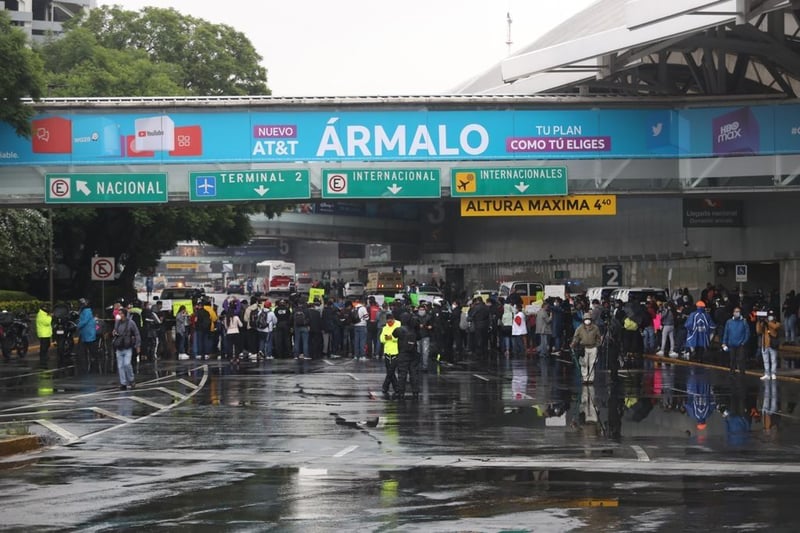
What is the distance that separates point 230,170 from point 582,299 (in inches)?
438

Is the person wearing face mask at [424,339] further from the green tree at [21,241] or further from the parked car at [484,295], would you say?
the green tree at [21,241]

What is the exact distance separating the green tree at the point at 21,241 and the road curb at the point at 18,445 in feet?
102

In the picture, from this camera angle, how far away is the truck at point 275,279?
102 m

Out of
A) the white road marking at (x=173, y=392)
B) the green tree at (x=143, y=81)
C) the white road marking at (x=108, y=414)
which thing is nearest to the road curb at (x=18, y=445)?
the white road marking at (x=108, y=414)

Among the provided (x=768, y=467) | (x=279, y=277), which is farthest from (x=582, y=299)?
(x=279, y=277)

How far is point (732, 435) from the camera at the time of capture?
1647 cm

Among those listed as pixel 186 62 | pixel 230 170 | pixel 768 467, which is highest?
pixel 186 62

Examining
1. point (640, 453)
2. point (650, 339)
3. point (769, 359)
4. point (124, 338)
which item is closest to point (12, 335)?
point (124, 338)

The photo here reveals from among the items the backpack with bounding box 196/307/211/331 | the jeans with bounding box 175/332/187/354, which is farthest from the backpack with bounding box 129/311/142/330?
the backpack with bounding box 196/307/211/331

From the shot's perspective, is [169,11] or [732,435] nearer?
[732,435]

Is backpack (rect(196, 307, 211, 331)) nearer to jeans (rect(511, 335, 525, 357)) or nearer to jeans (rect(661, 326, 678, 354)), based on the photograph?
jeans (rect(511, 335, 525, 357))

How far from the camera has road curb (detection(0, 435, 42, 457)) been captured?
48.8 feet

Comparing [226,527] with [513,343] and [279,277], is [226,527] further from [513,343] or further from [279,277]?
[279,277]

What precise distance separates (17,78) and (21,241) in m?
12.9
